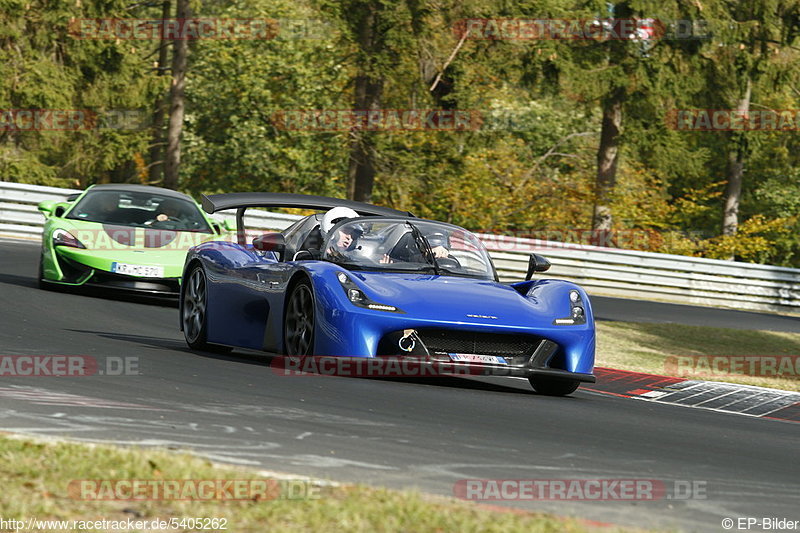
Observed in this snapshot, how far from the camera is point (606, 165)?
3956 centimetres

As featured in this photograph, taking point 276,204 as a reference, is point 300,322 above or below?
below

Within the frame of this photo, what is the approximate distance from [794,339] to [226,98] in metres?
33.5

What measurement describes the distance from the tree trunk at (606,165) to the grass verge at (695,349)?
627 inches

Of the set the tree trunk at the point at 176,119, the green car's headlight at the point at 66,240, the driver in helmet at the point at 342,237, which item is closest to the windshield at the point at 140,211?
the green car's headlight at the point at 66,240

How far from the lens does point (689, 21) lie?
3712cm

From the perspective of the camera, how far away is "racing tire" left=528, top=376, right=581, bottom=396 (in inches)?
401

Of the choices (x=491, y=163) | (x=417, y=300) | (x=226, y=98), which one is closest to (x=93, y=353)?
(x=417, y=300)

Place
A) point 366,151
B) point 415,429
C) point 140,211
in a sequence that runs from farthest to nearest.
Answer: point 366,151 → point 140,211 → point 415,429

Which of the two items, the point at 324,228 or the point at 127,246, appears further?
the point at 127,246

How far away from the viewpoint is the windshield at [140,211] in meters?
16.8

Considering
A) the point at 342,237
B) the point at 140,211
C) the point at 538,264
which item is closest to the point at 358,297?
the point at 342,237

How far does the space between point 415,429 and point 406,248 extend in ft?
11.6

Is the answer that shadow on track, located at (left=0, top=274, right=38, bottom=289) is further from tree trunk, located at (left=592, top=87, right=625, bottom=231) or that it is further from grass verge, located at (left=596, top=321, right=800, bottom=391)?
tree trunk, located at (left=592, top=87, right=625, bottom=231)

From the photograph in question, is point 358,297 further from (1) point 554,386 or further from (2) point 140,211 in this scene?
(2) point 140,211
